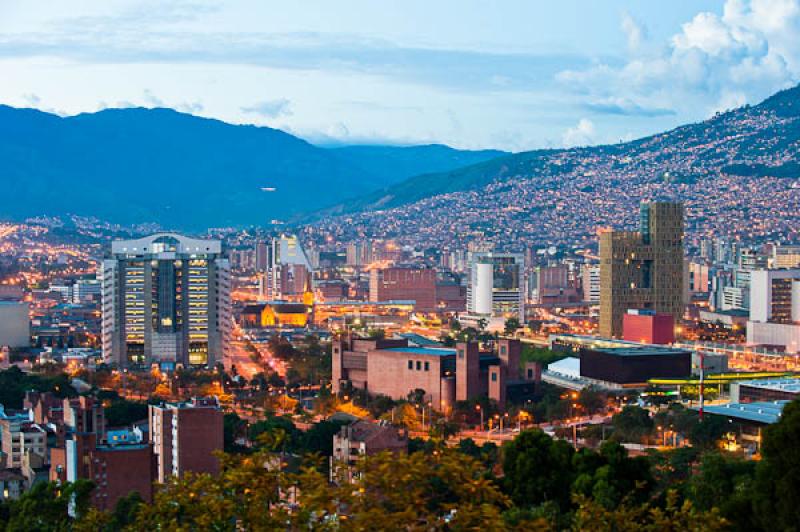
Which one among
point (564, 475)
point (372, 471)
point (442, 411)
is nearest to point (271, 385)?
point (442, 411)

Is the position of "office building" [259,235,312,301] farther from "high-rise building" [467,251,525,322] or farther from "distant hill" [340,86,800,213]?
"distant hill" [340,86,800,213]

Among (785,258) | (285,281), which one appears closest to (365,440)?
(785,258)

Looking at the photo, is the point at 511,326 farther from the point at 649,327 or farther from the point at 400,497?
the point at 400,497

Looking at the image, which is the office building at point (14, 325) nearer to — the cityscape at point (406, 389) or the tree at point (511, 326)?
the cityscape at point (406, 389)

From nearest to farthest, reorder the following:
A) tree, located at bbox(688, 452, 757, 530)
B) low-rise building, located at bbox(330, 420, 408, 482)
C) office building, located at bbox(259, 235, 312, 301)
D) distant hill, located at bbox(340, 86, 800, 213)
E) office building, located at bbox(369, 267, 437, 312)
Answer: tree, located at bbox(688, 452, 757, 530)
low-rise building, located at bbox(330, 420, 408, 482)
office building, located at bbox(369, 267, 437, 312)
office building, located at bbox(259, 235, 312, 301)
distant hill, located at bbox(340, 86, 800, 213)

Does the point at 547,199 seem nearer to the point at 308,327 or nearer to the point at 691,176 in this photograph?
the point at 691,176

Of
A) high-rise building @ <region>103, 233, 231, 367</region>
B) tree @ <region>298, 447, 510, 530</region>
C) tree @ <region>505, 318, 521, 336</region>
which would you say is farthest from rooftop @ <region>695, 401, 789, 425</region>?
tree @ <region>505, 318, 521, 336</region>

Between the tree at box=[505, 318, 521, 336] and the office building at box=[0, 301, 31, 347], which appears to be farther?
the tree at box=[505, 318, 521, 336]
